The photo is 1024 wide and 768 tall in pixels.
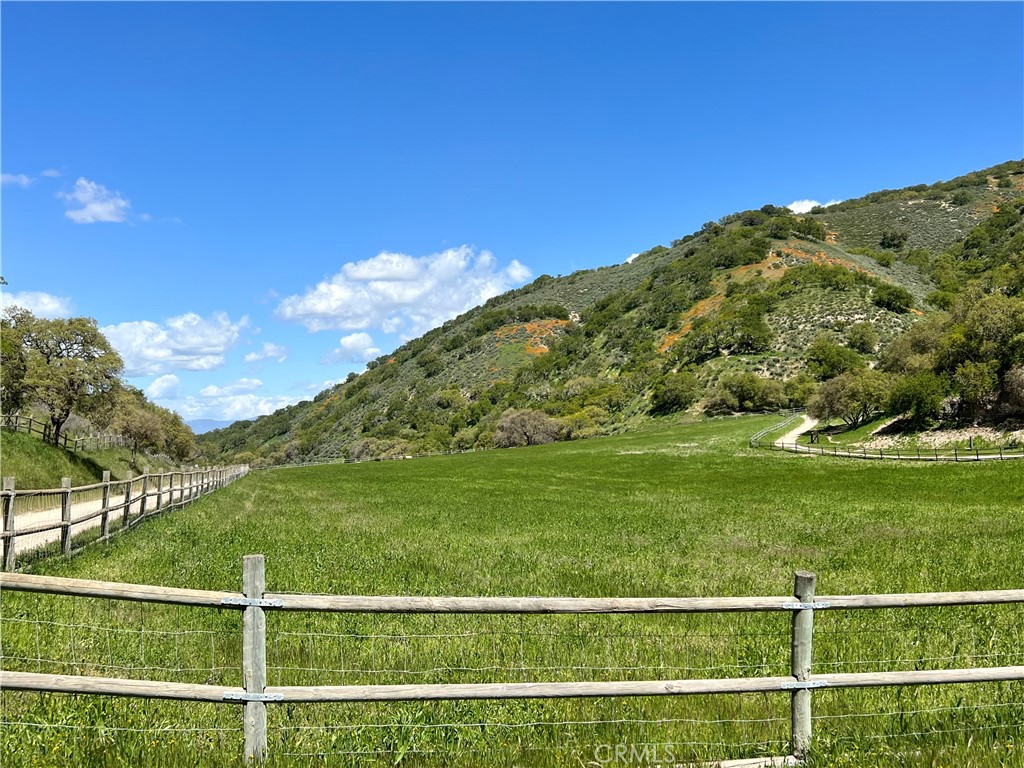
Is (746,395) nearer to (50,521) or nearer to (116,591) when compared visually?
(50,521)

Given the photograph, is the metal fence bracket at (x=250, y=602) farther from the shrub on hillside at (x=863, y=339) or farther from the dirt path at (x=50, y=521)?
the shrub on hillside at (x=863, y=339)

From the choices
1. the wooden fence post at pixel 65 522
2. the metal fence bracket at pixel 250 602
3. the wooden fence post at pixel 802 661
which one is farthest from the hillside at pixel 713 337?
the metal fence bracket at pixel 250 602

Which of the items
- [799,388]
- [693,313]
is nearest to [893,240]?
[693,313]

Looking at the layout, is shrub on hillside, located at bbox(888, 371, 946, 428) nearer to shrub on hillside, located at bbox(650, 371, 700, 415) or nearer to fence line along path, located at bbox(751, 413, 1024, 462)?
fence line along path, located at bbox(751, 413, 1024, 462)

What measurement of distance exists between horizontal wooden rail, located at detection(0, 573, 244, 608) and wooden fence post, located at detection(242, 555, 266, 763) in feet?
0.47

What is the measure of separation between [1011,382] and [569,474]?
36413 mm

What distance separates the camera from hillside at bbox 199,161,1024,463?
362 feet

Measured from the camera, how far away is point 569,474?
192ft

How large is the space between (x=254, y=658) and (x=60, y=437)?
60.8 metres

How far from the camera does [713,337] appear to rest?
122 m

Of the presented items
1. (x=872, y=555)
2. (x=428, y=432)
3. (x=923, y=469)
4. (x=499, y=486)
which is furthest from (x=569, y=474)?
(x=428, y=432)

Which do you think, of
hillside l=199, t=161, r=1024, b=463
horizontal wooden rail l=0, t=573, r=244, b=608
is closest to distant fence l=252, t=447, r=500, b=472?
hillside l=199, t=161, r=1024, b=463

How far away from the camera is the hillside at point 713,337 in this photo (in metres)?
110

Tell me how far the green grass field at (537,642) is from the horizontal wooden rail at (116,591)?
1373 millimetres
